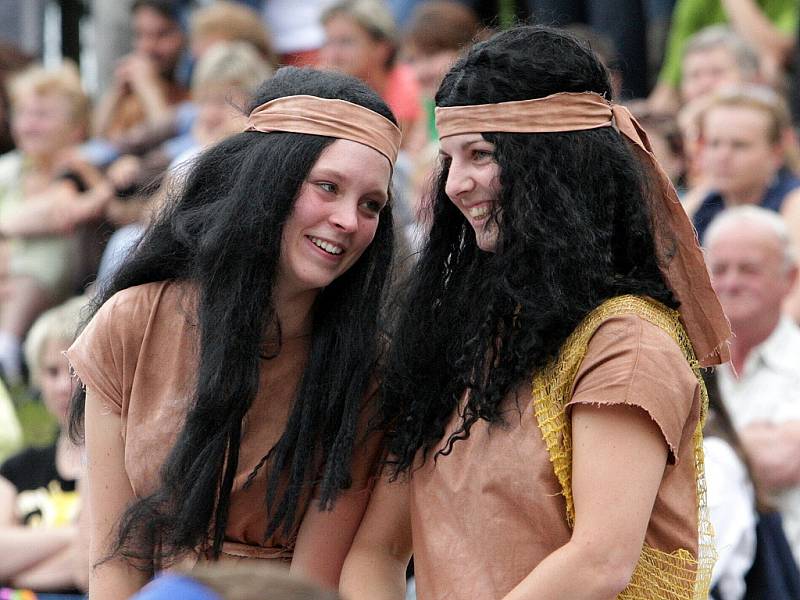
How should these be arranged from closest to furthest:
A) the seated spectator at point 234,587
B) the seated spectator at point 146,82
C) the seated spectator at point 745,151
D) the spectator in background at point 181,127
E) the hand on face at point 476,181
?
the seated spectator at point 234,587 < the hand on face at point 476,181 < the seated spectator at point 745,151 < the spectator in background at point 181,127 < the seated spectator at point 146,82

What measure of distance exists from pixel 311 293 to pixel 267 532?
1.76 ft

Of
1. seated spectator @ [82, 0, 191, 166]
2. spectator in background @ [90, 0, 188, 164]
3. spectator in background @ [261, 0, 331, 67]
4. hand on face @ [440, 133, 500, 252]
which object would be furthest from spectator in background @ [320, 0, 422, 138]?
hand on face @ [440, 133, 500, 252]

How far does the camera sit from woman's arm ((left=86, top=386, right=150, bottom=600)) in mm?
3141

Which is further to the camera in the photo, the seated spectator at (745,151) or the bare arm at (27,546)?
the seated spectator at (745,151)

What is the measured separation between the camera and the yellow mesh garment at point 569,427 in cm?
268

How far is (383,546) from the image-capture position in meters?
3.05

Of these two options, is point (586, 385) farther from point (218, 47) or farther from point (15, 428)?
point (218, 47)

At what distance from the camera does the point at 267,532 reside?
309 centimetres

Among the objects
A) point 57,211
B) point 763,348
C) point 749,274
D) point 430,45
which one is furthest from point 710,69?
point 57,211

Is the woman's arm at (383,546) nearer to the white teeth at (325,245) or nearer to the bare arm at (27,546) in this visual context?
the white teeth at (325,245)

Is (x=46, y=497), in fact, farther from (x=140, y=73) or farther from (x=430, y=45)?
(x=140, y=73)

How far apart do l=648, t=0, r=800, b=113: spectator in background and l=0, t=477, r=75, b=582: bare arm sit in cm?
338

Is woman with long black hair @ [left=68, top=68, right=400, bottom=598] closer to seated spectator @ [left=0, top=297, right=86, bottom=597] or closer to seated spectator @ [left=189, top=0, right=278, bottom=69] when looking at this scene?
seated spectator @ [left=0, top=297, right=86, bottom=597]

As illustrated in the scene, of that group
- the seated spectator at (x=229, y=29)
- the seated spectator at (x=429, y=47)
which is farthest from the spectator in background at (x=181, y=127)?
the seated spectator at (x=429, y=47)
